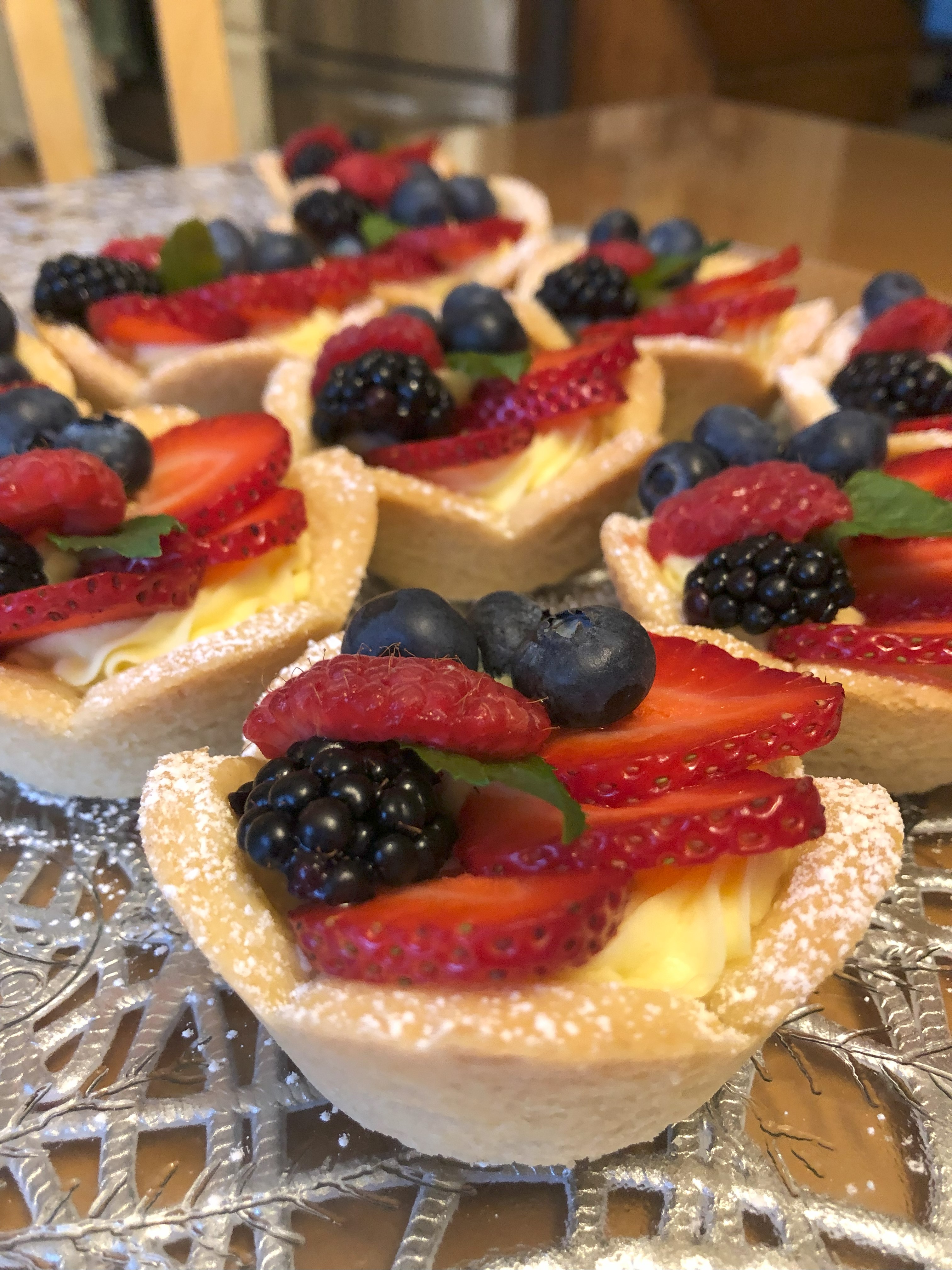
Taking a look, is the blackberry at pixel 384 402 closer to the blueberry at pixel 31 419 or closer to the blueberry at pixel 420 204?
the blueberry at pixel 31 419

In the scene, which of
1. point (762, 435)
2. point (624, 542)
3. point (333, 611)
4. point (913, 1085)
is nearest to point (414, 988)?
point (913, 1085)

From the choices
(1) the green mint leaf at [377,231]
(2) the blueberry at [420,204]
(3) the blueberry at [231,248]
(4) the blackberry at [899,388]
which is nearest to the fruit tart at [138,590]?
(3) the blueberry at [231,248]

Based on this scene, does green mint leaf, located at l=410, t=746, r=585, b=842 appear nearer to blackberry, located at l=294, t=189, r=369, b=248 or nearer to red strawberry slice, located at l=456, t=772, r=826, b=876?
red strawberry slice, located at l=456, t=772, r=826, b=876

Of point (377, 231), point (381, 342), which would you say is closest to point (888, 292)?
point (381, 342)

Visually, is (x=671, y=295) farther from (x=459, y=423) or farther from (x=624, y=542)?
(x=624, y=542)

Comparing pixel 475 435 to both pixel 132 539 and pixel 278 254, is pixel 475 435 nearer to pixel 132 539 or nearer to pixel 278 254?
pixel 132 539

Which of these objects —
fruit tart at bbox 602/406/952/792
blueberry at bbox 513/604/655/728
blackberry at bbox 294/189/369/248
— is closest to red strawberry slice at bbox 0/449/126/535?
blueberry at bbox 513/604/655/728
